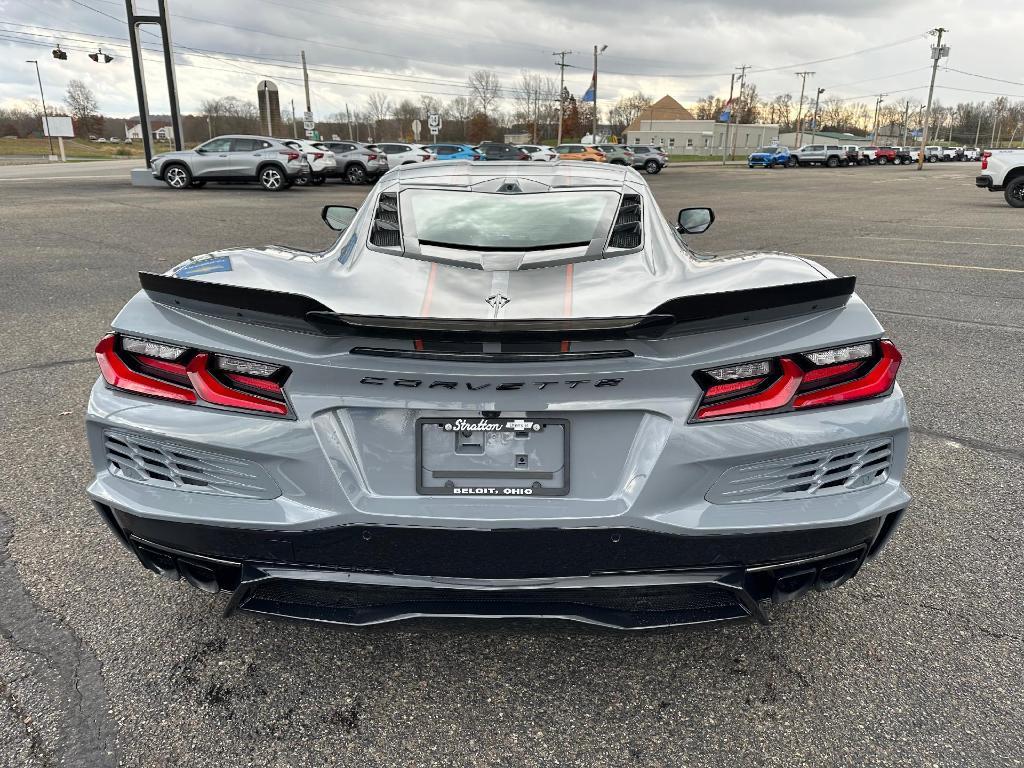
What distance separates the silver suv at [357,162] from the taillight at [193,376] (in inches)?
1041

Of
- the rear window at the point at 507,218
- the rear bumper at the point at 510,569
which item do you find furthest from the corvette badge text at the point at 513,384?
the rear window at the point at 507,218

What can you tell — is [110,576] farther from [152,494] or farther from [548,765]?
[548,765]

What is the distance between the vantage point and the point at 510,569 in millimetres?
1867

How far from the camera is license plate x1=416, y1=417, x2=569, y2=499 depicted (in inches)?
72.9

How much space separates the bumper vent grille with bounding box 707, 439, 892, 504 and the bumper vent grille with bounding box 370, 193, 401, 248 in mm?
1435

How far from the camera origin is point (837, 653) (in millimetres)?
2334

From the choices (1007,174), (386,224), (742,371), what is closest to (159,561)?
(386,224)

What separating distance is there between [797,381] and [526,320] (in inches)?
29.4

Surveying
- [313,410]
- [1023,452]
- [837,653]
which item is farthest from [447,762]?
[1023,452]

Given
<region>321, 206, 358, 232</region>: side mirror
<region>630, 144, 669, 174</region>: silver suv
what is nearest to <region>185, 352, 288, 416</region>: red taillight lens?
<region>321, 206, 358, 232</region>: side mirror

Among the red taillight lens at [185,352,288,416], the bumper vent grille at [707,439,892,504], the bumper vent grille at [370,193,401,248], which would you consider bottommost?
the bumper vent grille at [707,439,892,504]

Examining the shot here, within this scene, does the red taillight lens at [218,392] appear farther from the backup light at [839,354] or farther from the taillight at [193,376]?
the backup light at [839,354]

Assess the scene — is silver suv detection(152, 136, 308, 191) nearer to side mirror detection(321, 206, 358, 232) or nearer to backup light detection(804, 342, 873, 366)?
side mirror detection(321, 206, 358, 232)

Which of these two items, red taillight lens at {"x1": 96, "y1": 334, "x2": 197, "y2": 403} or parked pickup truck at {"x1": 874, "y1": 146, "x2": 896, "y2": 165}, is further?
parked pickup truck at {"x1": 874, "y1": 146, "x2": 896, "y2": 165}
